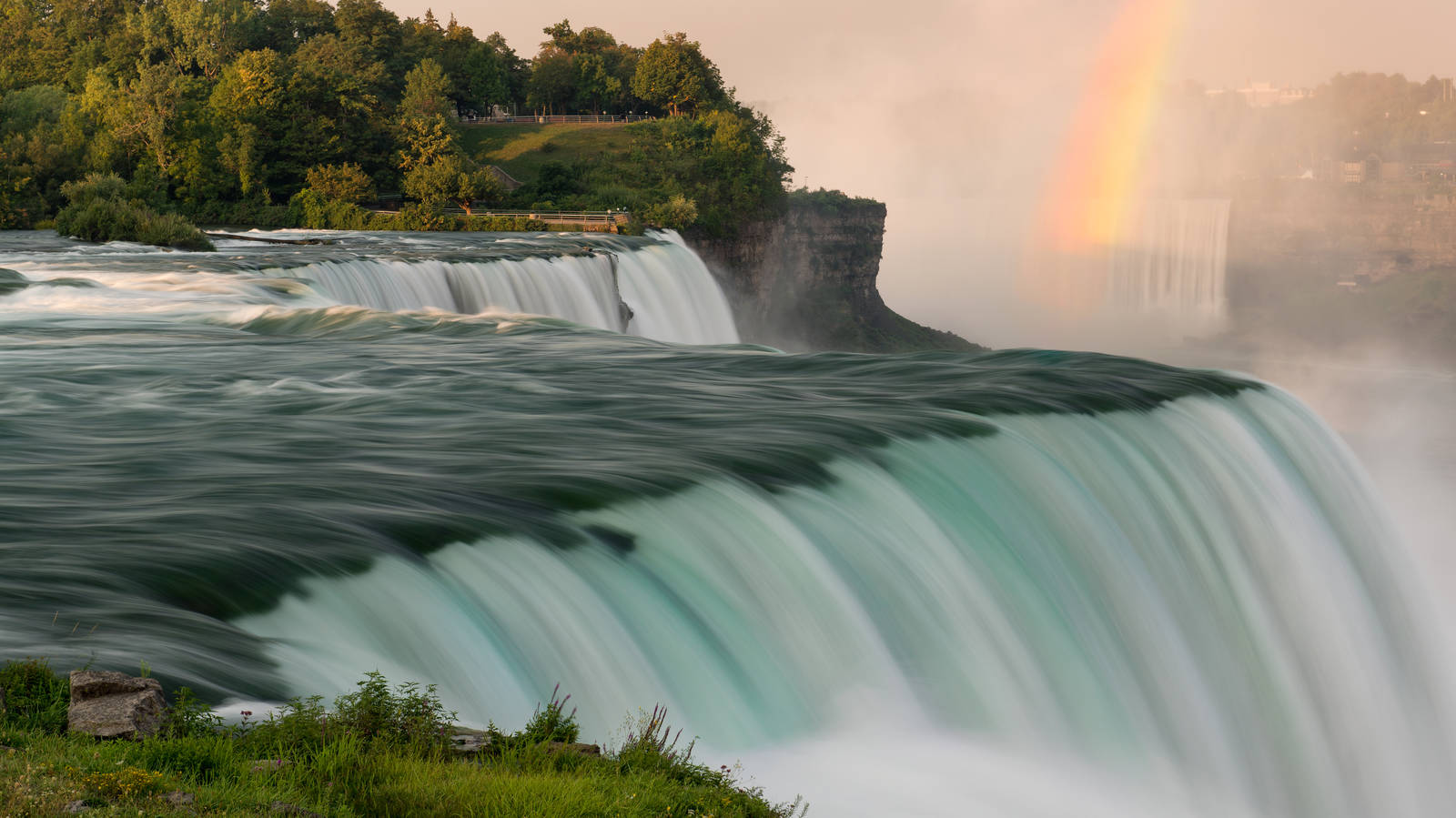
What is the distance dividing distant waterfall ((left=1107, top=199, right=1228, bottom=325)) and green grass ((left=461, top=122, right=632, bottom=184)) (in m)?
62.5

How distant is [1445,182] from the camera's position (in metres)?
126

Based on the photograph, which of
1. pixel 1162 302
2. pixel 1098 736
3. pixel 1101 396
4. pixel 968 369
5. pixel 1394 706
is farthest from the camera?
pixel 1162 302

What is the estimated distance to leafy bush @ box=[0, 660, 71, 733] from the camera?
6.54 m

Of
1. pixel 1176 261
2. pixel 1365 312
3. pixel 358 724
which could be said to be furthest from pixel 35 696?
pixel 1176 261

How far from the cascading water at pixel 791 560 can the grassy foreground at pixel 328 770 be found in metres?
0.76

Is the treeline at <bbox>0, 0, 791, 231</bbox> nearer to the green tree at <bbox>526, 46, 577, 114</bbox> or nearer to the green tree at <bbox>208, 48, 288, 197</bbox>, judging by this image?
the green tree at <bbox>208, 48, 288, 197</bbox>

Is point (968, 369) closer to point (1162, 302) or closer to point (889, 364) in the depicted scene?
point (889, 364)

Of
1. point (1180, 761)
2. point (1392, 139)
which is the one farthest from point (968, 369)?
point (1392, 139)

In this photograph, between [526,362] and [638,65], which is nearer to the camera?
[526,362]

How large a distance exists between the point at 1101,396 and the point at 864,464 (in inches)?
201

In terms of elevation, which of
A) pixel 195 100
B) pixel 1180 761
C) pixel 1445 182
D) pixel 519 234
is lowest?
pixel 1180 761

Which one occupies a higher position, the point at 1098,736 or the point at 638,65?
the point at 638,65

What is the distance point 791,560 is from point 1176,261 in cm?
13329

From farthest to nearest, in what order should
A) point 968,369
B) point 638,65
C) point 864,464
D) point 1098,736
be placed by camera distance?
point 638,65 < point 968,369 < point 864,464 < point 1098,736
